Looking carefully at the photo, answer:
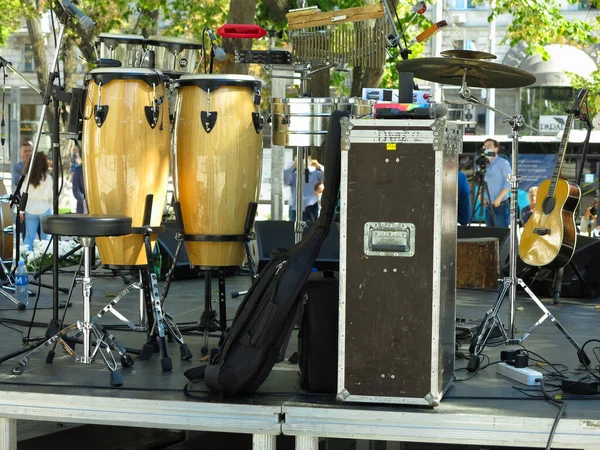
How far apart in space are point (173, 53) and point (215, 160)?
116 cm

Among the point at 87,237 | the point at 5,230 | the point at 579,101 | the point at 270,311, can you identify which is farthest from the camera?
the point at 5,230

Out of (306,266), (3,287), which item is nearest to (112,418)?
(306,266)

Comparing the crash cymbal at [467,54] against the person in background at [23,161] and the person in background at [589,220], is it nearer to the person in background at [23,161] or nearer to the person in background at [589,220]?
the person in background at [23,161]

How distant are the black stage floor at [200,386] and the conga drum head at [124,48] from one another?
1817 millimetres

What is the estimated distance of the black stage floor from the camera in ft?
13.9

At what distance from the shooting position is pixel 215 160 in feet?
18.4

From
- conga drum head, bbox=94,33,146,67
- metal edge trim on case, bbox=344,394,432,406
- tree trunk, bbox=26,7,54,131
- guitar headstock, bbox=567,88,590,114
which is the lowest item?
metal edge trim on case, bbox=344,394,432,406

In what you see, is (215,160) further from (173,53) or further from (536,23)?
(536,23)

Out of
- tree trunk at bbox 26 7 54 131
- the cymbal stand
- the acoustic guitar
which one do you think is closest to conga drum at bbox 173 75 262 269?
the cymbal stand

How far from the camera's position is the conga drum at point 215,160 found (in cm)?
558

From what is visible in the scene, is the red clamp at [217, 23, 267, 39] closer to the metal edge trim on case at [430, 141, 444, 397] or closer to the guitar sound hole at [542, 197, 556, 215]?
the metal edge trim on case at [430, 141, 444, 397]

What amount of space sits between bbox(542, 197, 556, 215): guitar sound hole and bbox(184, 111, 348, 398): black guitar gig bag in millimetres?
3384

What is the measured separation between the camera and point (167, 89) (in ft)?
19.3

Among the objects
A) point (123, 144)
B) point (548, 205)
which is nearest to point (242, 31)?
point (123, 144)
